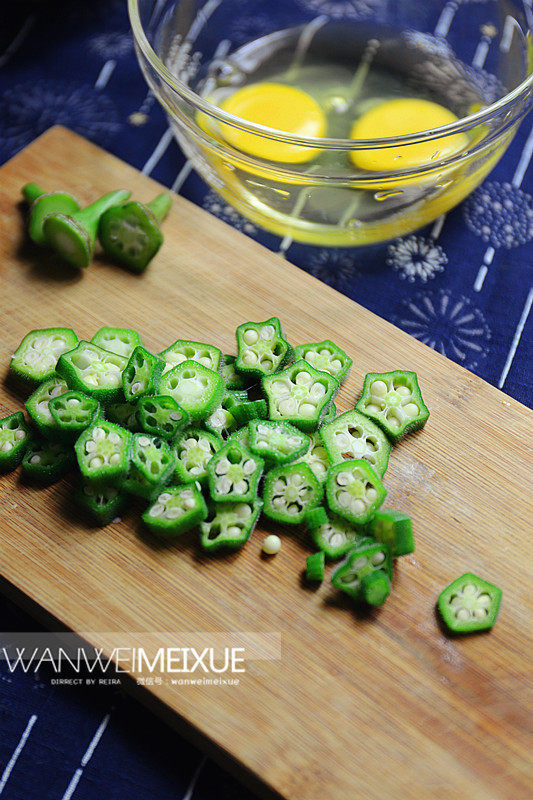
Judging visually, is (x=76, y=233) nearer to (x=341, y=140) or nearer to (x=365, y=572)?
(x=341, y=140)

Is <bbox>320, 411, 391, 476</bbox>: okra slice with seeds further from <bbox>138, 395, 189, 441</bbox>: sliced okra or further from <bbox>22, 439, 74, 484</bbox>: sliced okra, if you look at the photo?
<bbox>22, 439, 74, 484</bbox>: sliced okra

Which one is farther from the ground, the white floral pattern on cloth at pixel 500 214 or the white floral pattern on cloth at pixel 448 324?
the white floral pattern on cloth at pixel 500 214

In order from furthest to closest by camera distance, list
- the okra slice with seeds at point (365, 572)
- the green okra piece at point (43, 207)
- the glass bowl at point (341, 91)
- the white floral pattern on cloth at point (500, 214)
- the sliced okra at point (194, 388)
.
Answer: the white floral pattern on cloth at point (500, 214) → the green okra piece at point (43, 207) → the glass bowl at point (341, 91) → the sliced okra at point (194, 388) → the okra slice with seeds at point (365, 572)

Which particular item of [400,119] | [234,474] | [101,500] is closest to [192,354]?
[234,474]

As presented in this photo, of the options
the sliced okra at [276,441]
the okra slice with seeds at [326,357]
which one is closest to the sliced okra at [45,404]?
the sliced okra at [276,441]

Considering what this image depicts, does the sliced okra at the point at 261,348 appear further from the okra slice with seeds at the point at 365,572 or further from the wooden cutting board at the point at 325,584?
the okra slice with seeds at the point at 365,572

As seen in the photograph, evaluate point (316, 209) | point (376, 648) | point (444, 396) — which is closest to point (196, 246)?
point (316, 209)

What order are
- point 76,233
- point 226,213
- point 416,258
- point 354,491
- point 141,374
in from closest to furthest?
point 354,491 < point 141,374 < point 76,233 < point 416,258 < point 226,213
